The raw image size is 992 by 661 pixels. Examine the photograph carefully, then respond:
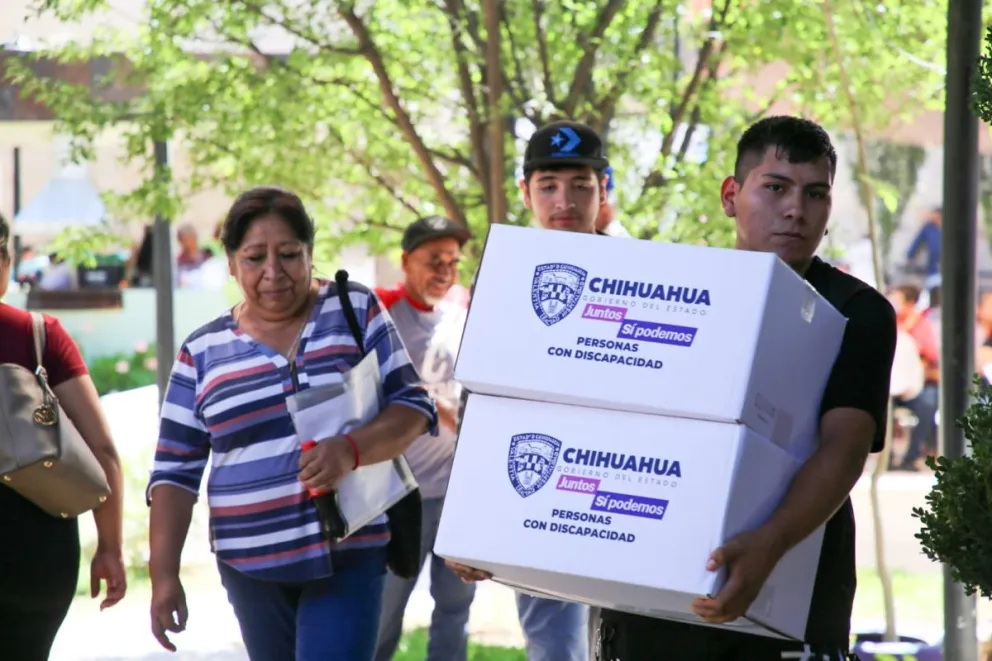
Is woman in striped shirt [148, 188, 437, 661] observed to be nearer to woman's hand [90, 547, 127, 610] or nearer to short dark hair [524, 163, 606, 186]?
woman's hand [90, 547, 127, 610]

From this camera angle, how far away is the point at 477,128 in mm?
8164

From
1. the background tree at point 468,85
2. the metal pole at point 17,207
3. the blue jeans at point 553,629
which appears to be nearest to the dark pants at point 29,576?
the blue jeans at point 553,629

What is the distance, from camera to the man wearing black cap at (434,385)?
6.26 m

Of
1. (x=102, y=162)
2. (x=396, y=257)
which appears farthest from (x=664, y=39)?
(x=102, y=162)

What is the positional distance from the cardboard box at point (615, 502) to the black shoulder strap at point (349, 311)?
1.32 m

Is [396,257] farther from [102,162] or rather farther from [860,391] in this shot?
[102,162]

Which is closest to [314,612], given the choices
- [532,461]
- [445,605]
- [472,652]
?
[532,461]

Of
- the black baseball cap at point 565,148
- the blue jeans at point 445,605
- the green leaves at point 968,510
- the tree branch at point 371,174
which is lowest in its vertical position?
the blue jeans at point 445,605

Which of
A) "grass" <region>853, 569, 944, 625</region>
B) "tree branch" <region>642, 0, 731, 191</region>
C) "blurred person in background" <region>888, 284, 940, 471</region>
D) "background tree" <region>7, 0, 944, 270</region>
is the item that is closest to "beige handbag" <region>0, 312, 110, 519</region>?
"background tree" <region>7, 0, 944, 270</region>

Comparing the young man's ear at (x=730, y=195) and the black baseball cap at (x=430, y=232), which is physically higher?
the black baseball cap at (x=430, y=232)

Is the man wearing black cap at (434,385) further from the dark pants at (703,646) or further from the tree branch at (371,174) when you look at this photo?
the dark pants at (703,646)

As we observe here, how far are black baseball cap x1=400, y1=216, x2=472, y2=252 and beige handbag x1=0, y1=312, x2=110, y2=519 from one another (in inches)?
100

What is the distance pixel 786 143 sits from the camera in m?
3.29

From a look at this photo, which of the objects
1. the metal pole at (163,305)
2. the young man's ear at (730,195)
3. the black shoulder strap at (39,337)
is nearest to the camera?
the young man's ear at (730,195)
